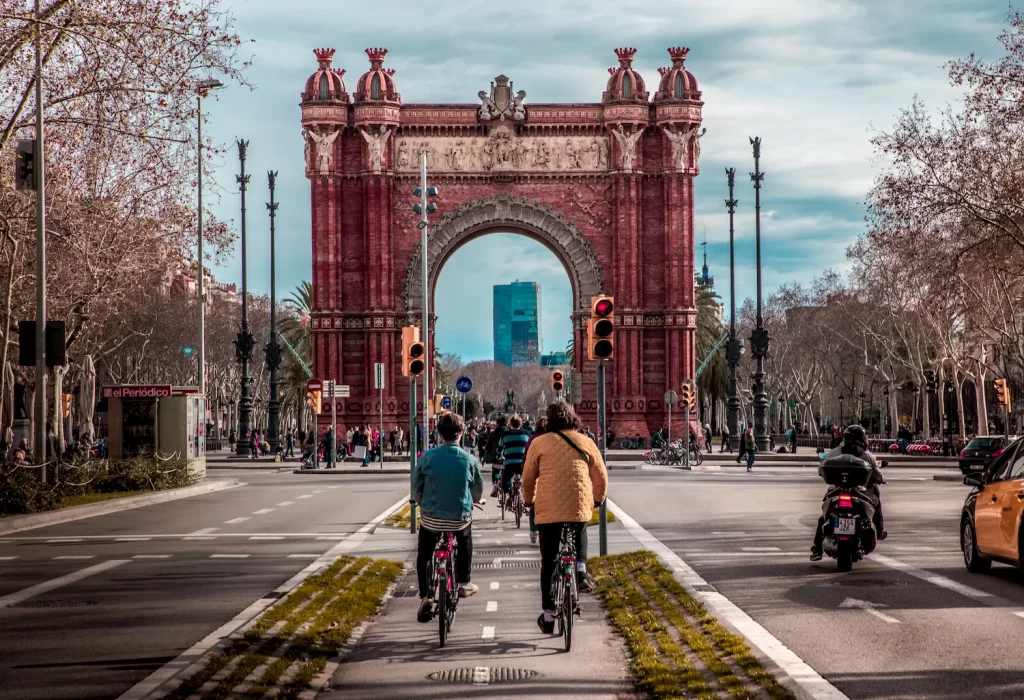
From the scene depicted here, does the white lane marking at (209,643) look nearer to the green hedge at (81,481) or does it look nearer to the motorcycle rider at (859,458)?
the motorcycle rider at (859,458)

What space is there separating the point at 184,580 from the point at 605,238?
158 ft

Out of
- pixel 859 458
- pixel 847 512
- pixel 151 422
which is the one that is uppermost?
pixel 151 422

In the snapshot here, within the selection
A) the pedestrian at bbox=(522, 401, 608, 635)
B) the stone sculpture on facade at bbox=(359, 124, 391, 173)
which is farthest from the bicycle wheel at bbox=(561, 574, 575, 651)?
the stone sculpture on facade at bbox=(359, 124, 391, 173)

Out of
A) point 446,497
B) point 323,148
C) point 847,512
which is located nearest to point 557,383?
point 847,512

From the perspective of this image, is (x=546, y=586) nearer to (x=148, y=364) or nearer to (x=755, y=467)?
(x=755, y=467)

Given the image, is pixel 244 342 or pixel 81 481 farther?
pixel 244 342

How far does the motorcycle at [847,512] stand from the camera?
553 inches

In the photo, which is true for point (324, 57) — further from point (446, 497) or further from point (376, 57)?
point (446, 497)

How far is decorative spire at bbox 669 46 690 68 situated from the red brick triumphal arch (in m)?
0.05

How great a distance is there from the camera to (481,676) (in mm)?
8359

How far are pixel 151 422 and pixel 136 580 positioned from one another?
884 inches

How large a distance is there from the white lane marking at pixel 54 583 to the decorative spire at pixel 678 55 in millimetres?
49333

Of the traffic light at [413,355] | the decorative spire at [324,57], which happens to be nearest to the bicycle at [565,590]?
the traffic light at [413,355]

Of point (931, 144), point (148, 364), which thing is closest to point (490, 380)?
point (148, 364)
